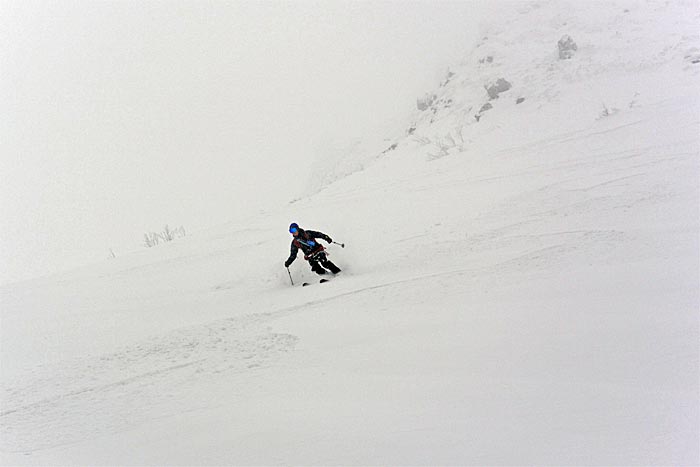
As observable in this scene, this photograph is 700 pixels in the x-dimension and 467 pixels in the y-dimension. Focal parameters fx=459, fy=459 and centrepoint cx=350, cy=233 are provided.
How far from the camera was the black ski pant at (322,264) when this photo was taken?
7625 mm

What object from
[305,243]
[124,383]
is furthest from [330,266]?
[124,383]

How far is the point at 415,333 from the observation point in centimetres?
463

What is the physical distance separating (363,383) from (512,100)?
58.6 ft

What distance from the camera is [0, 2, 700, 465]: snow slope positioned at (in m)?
3.07

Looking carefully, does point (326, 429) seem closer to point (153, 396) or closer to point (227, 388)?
point (227, 388)

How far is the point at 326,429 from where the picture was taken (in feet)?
10.7

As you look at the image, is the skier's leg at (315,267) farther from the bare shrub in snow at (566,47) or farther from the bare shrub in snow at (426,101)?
the bare shrub in snow at (426,101)

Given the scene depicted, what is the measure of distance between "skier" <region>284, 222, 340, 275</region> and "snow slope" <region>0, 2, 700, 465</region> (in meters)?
0.45

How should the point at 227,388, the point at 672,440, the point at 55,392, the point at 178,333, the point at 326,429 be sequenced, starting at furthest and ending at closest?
the point at 178,333 → the point at 55,392 → the point at 227,388 → the point at 326,429 → the point at 672,440

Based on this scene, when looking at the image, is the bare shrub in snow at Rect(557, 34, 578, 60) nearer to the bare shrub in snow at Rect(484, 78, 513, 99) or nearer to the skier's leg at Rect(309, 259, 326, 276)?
the bare shrub in snow at Rect(484, 78, 513, 99)

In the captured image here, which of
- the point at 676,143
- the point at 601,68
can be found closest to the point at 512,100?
the point at 601,68

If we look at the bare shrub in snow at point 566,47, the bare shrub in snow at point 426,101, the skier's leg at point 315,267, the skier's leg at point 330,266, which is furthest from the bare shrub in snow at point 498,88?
the skier's leg at point 315,267

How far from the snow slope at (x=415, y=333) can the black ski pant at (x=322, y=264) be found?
1.22 ft

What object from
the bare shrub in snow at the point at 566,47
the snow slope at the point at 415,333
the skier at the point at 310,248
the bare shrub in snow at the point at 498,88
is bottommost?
the snow slope at the point at 415,333
